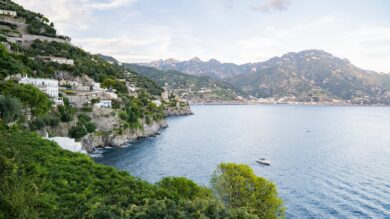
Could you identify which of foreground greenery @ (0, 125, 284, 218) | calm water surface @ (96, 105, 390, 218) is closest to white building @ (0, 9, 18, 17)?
calm water surface @ (96, 105, 390, 218)

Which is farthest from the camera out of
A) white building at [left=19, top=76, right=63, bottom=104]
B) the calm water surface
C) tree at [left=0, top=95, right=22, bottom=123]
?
white building at [left=19, top=76, right=63, bottom=104]

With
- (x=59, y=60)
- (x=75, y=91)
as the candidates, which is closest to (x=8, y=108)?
(x=75, y=91)

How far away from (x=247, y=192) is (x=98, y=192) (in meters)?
14.2

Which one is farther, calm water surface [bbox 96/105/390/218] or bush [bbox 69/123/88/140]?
bush [bbox 69/123/88/140]

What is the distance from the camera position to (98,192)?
19.8 metres

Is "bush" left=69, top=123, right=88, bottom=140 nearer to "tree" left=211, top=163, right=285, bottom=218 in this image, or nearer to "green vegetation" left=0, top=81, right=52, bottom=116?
"green vegetation" left=0, top=81, right=52, bottom=116

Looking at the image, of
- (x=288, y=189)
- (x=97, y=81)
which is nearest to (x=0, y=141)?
(x=288, y=189)

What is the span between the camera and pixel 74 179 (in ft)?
71.7

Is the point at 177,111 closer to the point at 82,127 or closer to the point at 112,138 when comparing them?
the point at 112,138

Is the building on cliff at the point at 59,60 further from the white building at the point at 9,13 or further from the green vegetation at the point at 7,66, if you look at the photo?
the green vegetation at the point at 7,66

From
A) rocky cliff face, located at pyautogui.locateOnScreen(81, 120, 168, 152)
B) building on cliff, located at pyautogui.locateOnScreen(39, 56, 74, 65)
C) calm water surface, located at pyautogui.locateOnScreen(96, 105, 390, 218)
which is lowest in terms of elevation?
calm water surface, located at pyautogui.locateOnScreen(96, 105, 390, 218)

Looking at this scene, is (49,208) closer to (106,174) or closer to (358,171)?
(106,174)

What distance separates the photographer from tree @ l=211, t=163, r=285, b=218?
27000 mm

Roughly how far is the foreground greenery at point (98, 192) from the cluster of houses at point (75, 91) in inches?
1290
